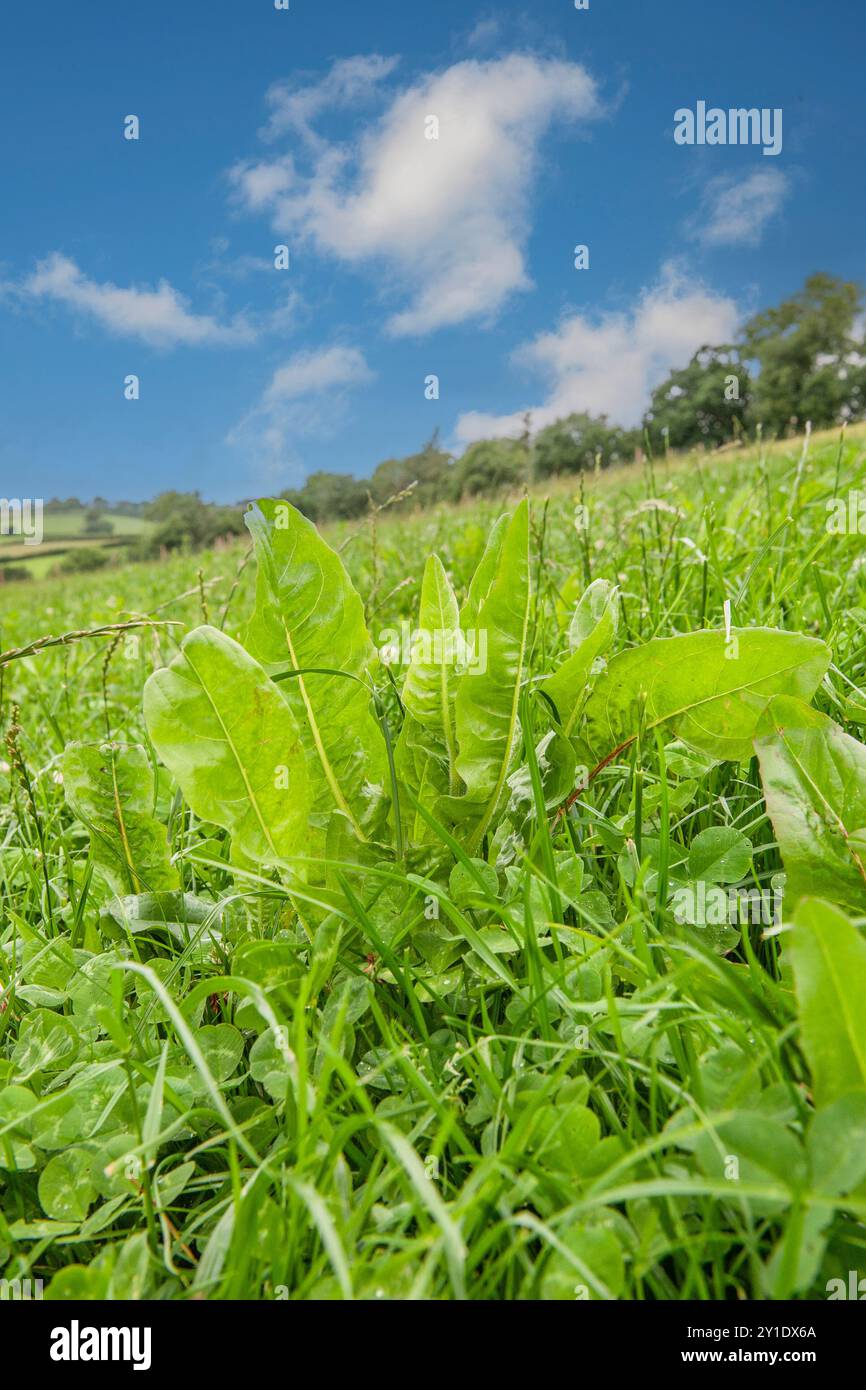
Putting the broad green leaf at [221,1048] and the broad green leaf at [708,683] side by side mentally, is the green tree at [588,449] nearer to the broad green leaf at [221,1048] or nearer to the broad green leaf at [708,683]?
the broad green leaf at [708,683]

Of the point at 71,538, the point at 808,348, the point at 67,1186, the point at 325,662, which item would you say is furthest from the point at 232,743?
the point at 808,348

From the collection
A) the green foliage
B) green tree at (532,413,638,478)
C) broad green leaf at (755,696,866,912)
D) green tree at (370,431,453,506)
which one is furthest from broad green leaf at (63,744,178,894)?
the green foliage

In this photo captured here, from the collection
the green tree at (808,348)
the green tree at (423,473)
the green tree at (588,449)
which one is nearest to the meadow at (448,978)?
the green tree at (588,449)

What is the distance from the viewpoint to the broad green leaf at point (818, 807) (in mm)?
1083

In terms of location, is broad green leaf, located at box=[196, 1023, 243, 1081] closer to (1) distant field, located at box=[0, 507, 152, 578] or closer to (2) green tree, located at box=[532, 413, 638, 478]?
(2) green tree, located at box=[532, 413, 638, 478]

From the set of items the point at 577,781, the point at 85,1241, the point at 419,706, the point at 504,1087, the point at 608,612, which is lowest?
the point at 85,1241

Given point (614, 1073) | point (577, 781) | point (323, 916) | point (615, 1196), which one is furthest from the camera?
point (577, 781)

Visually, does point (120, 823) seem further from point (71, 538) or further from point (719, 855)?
point (71, 538)

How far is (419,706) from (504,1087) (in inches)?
21.6

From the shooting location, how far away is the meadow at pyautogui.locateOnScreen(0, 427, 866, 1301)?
750 mm
